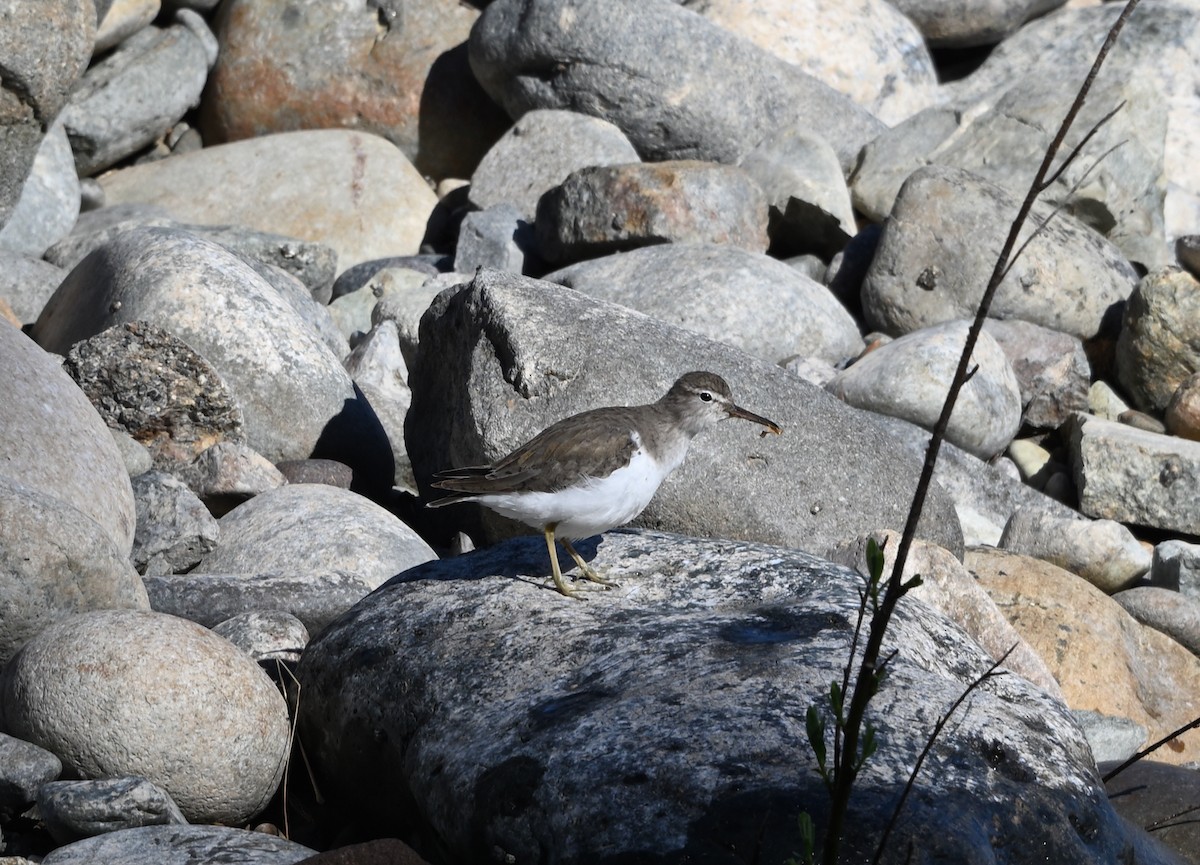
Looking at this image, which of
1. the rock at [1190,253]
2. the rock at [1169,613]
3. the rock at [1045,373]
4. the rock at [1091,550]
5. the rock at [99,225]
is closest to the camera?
the rock at [1169,613]

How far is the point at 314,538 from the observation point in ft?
27.4

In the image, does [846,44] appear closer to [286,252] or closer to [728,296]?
[728,296]

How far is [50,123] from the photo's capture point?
1228 cm

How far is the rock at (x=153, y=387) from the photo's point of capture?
9609mm

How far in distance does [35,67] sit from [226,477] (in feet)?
15.4

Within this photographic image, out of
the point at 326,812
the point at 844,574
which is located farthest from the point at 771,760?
the point at 326,812

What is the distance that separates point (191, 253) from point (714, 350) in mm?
4286

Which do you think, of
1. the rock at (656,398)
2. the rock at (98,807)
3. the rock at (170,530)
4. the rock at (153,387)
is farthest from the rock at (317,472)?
Answer: the rock at (98,807)

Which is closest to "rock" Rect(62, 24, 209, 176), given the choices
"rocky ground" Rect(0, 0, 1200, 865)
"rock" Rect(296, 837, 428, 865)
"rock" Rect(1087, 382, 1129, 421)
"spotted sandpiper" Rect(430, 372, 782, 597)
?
"rocky ground" Rect(0, 0, 1200, 865)

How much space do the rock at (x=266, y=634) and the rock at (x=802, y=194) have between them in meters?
8.46

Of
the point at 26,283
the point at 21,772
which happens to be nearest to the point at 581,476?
the point at 21,772

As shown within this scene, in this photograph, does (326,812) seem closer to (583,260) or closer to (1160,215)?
(583,260)

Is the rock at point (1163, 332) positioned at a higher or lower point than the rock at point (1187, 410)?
higher

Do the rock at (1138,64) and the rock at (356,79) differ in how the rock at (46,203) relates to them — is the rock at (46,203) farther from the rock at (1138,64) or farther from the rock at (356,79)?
the rock at (1138,64)
